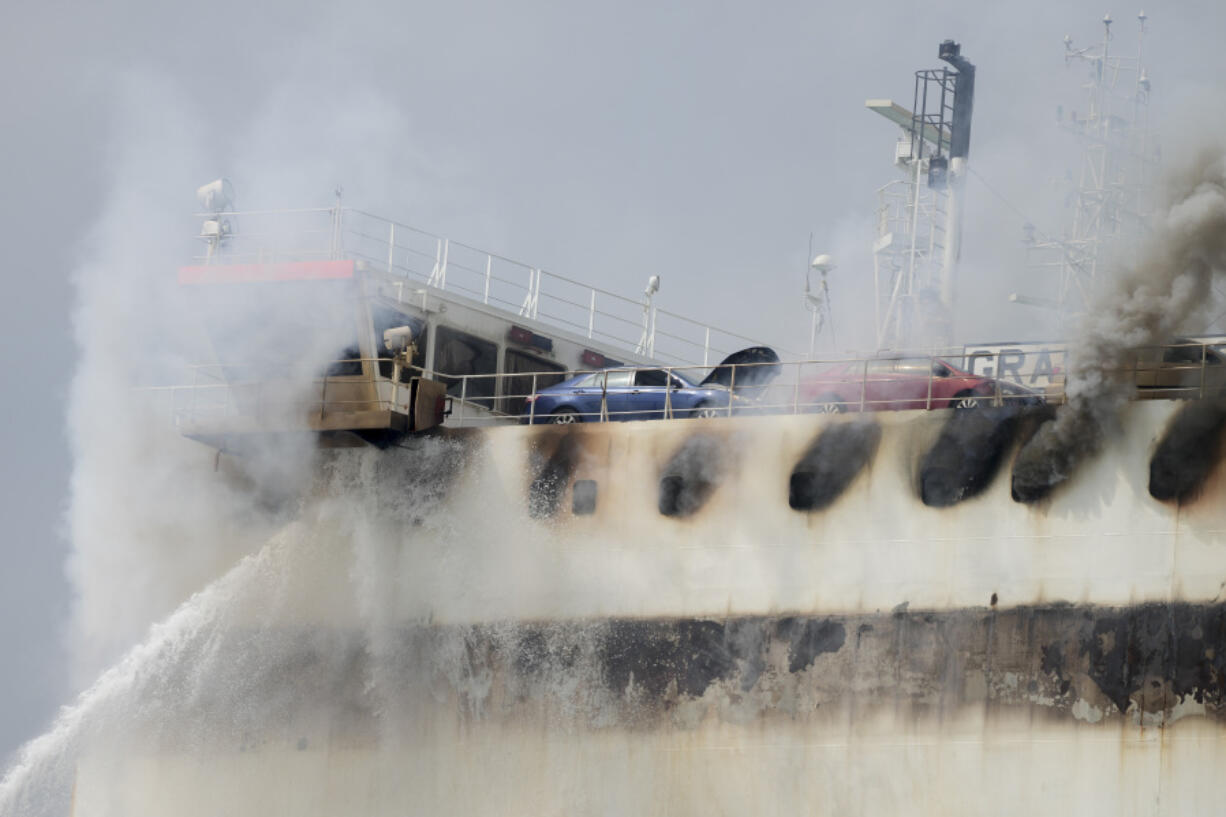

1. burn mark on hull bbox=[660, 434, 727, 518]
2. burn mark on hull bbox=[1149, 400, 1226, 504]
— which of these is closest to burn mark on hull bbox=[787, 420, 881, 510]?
burn mark on hull bbox=[660, 434, 727, 518]

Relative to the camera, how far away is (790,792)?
2088 cm

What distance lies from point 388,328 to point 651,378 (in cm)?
454

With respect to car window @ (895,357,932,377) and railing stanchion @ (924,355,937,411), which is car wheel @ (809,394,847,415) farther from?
railing stanchion @ (924,355,937,411)

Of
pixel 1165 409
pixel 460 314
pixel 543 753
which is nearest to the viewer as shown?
pixel 1165 409

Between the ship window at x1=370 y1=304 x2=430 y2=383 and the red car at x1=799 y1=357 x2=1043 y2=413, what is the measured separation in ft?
21.1

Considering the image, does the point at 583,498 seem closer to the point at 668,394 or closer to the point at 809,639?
the point at 668,394

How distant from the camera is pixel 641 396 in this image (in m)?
25.2

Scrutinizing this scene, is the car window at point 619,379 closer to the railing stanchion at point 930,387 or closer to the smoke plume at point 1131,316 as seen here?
the railing stanchion at point 930,387

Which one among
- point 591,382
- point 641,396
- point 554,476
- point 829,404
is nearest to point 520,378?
point 591,382

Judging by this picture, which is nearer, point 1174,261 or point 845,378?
point 1174,261

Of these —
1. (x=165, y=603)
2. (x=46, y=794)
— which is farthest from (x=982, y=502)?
(x=46, y=794)

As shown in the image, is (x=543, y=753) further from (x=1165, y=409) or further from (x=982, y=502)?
(x=1165, y=409)

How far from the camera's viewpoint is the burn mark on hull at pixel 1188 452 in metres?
19.4

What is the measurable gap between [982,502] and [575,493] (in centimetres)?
606
